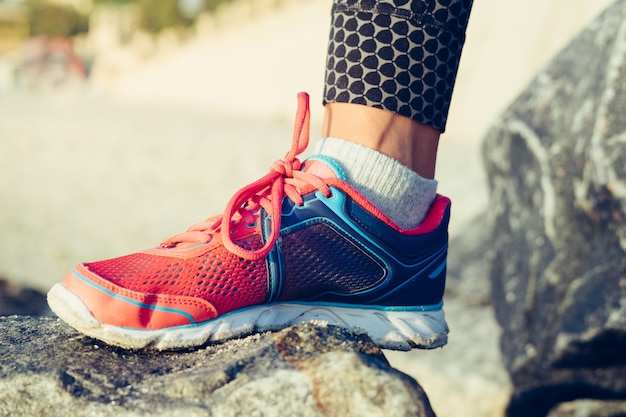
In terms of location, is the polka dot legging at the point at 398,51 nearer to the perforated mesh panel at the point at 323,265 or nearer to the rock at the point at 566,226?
the perforated mesh panel at the point at 323,265

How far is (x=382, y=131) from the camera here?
4.99ft

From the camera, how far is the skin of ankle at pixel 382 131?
1.52 metres

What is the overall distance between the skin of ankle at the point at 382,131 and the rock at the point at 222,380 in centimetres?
44

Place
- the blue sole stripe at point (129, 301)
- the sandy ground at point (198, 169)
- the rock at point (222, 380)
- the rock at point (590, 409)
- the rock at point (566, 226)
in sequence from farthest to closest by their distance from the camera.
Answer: the sandy ground at point (198, 169)
the rock at point (590, 409)
the rock at point (566, 226)
the blue sole stripe at point (129, 301)
the rock at point (222, 380)

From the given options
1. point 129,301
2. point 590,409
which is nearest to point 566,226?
point 590,409

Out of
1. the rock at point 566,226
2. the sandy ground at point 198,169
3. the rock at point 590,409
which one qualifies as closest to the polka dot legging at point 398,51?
the rock at point 566,226

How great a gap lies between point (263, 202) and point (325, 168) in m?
0.16

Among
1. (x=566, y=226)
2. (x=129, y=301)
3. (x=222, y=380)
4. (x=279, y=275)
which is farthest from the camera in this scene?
(x=566, y=226)

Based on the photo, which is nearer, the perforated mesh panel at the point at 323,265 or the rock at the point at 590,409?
the perforated mesh panel at the point at 323,265

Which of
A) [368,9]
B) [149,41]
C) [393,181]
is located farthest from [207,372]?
[149,41]

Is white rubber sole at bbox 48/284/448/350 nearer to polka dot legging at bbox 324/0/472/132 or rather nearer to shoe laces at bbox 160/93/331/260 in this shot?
shoe laces at bbox 160/93/331/260

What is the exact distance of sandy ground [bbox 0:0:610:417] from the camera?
338 centimetres

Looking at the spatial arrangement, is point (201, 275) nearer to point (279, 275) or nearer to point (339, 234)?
point (279, 275)

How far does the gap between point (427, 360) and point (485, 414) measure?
1.56 ft
